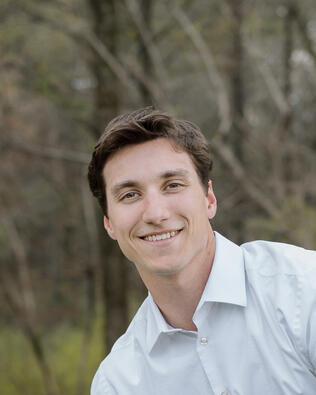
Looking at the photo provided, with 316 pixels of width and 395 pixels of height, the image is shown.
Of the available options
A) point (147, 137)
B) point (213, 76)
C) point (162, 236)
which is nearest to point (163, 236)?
point (162, 236)

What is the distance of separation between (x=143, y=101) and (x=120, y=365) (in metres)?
4.89

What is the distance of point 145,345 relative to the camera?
2.36 meters

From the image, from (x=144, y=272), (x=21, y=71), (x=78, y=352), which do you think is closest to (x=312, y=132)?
(x=21, y=71)

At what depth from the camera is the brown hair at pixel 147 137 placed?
89.8 inches

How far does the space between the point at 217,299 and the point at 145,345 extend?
39 cm

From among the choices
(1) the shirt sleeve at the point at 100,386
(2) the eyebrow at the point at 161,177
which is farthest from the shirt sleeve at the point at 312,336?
(1) the shirt sleeve at the point at 100,386

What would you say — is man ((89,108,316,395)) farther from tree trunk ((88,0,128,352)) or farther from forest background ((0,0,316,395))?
tree trunk ((88,0,128,352))

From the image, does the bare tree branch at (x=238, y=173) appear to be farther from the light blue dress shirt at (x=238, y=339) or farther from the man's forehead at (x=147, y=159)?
the light blue dress shirt at (x=238, y=339)

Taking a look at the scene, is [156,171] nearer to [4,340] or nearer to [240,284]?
[240,284]

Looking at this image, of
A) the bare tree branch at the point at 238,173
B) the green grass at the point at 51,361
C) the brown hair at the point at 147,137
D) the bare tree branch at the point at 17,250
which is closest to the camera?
the brown hair at the point at 147,137

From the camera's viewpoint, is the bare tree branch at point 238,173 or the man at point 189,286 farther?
the bare tree branch at point 238,173

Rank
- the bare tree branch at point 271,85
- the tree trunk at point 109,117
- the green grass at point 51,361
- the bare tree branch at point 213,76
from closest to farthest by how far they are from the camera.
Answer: the bare tree branch at point 213,76, the bare tree branch at point 271,85, the tree trunk at point 109,117, the green grass at point 51,361

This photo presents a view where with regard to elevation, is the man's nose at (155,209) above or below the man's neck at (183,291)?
above

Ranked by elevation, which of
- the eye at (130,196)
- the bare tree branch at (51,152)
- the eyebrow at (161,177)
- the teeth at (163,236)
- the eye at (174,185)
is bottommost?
the teeth at (163,236)
